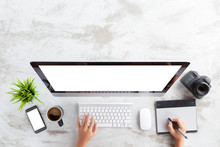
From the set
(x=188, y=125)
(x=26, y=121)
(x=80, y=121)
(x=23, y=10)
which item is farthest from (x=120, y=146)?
(x=23, y=10)

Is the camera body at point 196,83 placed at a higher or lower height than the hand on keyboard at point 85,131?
higher

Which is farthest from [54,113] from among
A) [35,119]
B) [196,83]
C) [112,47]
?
[196,83]

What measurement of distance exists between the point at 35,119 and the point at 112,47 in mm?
521

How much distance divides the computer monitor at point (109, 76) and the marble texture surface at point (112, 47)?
0.13 metres

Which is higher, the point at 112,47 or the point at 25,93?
the point at 112,47

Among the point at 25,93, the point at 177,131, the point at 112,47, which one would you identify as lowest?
the point at 177,131

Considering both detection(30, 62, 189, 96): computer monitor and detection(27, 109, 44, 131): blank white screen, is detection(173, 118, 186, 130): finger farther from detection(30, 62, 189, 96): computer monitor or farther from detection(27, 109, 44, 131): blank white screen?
detection(27, 109, 44, 131): blank white screen

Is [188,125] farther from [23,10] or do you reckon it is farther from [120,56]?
[23,10]

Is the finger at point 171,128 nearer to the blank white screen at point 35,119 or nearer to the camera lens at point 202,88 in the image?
the camera lens at point 202,88

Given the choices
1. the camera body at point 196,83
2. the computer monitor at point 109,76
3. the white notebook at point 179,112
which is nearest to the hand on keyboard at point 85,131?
the computer monitor at point 109,76

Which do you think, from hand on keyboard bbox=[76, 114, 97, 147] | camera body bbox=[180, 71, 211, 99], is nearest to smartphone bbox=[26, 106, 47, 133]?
hand on keyboard bbox=[76, 114, 97, 147]

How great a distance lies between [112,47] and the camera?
3.17ft

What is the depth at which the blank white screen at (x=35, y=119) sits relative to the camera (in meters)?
0.96

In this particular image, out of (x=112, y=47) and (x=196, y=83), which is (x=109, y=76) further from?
(x=196, y=83)
